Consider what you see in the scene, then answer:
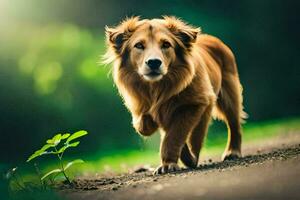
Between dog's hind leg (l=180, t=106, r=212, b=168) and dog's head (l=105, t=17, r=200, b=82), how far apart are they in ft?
0.87

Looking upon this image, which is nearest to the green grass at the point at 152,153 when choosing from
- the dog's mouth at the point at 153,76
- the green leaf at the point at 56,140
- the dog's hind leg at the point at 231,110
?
the dog's hind leg at the point at 231,110

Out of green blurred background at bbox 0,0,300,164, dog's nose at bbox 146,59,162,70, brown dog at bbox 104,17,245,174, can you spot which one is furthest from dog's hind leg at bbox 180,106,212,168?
green blurred background at bbox 0,0,300,164

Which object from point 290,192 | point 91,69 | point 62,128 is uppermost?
point 91,69

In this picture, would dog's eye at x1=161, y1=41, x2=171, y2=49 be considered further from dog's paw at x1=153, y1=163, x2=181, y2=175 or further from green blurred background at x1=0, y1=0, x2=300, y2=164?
green blurred background at x1=0, y1=0, x2=300, y2=164

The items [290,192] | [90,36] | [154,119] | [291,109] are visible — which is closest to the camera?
[290,192]

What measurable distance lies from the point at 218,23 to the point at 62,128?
0.96 metres

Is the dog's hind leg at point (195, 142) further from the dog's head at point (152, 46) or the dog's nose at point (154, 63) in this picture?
the dog's nose at point (154, 63)

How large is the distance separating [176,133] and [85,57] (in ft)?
3.45

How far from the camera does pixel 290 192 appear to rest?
2.44m

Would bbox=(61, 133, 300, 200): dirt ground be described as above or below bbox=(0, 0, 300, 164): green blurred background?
below

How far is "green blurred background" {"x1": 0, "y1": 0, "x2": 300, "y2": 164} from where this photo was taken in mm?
3697

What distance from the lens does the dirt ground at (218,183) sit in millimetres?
2502

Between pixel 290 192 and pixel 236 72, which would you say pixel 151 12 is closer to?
pixel 236 72

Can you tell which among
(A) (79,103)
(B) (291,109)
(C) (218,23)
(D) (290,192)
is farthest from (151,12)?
(D) (290,192)
